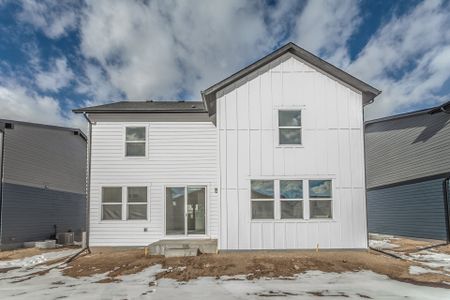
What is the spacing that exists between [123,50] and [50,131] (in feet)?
19.0

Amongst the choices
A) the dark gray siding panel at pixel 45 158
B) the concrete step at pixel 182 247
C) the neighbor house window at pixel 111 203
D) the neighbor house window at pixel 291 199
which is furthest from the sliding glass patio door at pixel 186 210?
the dark gray siding panel at pixel 45 158

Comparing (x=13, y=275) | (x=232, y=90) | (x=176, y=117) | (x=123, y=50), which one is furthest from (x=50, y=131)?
(x=232, y=90)

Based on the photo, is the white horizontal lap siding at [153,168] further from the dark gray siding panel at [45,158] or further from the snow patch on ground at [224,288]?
the dark gray siding panel at [45,158]

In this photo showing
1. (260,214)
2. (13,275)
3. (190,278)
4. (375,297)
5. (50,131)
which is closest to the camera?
(375,297)

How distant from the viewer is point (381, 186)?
18922 millimetres

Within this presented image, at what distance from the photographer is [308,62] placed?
1202 centimetres

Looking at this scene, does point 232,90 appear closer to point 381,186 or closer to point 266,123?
point 266,123

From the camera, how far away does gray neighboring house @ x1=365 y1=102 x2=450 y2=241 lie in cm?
1486

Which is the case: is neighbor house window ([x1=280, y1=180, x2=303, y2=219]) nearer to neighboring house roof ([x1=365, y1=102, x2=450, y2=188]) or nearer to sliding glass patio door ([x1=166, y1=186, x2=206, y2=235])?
sliding glass patio door ([x1=166, y1=186, x2=206, y2=235])

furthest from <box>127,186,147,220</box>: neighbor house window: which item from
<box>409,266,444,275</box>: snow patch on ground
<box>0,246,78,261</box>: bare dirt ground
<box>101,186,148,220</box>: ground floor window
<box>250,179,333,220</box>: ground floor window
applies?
<box>409,266,444,275</box>: snow patch on ground

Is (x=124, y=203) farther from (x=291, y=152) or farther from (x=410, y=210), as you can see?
(x=410, y=210)

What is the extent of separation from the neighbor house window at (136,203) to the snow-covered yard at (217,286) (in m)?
3.68

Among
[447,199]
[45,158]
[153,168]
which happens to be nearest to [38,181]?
[45,158]

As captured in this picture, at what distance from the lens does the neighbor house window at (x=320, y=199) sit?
1133 cm
